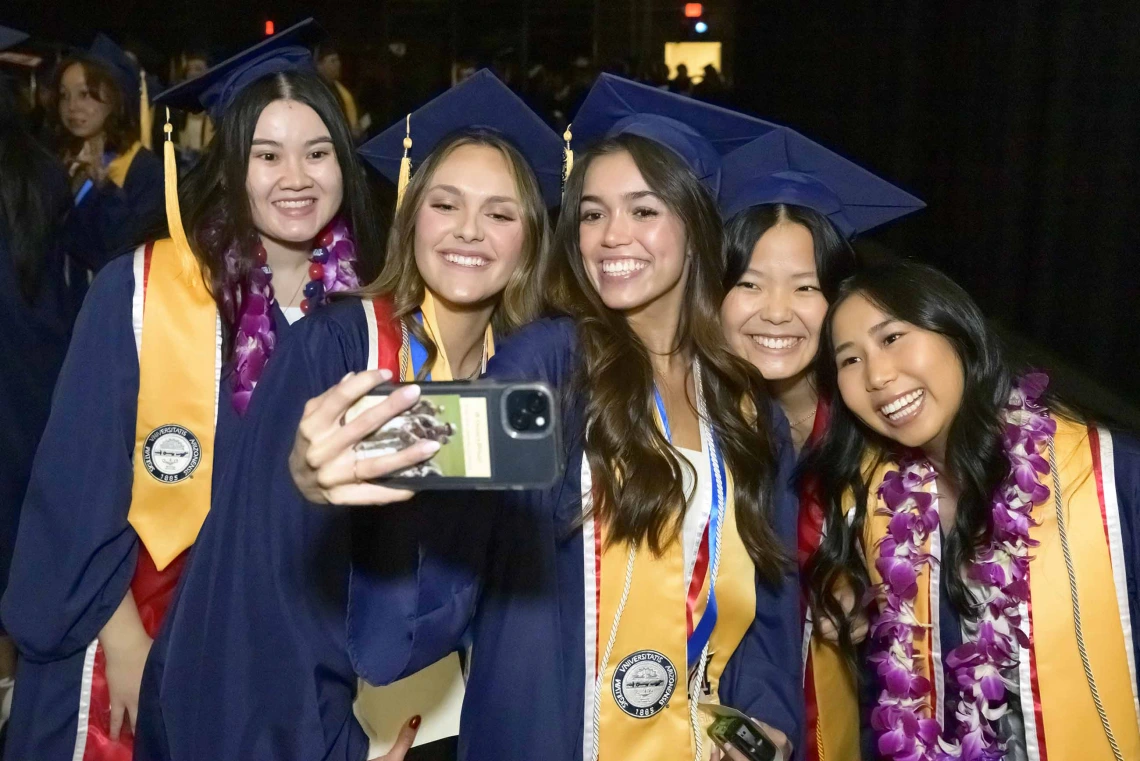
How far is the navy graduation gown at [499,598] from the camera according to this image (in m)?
1.62

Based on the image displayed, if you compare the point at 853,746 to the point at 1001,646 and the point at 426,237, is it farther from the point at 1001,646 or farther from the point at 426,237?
the point at 426,237

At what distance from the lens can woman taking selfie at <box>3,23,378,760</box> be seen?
2.05 m

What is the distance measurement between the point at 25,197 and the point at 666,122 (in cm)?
176

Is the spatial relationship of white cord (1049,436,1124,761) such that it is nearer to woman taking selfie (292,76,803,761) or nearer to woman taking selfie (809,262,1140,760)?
woman taking selfie (809,262,1140,760)

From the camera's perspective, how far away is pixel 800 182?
2.54m

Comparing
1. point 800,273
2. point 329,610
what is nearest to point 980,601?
point 800,273

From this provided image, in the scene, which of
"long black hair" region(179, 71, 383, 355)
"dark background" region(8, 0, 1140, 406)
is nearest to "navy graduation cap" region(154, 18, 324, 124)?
Result: "long black hair" region(179, 71, 383, 355)

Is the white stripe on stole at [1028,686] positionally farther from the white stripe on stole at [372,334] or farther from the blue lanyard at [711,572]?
the white stripe on stole at [372,334]

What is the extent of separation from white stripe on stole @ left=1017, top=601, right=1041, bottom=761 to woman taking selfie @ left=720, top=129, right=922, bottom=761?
0.43 metres

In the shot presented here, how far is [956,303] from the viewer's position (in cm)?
212

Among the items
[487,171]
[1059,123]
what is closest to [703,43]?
[1059,123]

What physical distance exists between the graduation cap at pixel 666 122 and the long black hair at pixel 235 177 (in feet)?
1.80

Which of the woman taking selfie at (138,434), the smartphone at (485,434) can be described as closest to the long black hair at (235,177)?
the woman taking selfie at (138,434)

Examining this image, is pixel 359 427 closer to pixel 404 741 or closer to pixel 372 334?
pixel 372 334
